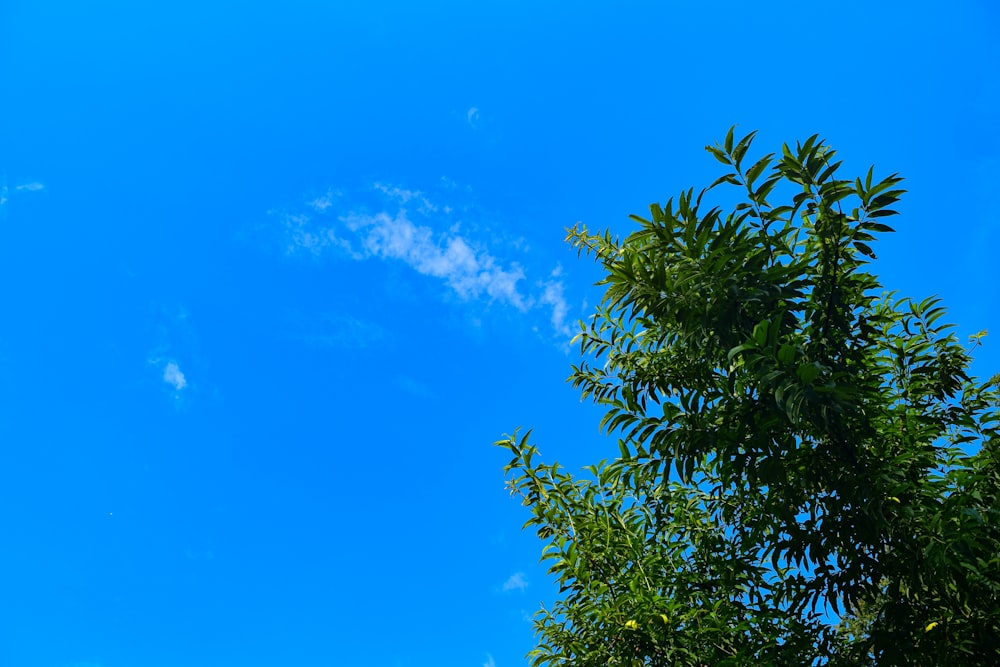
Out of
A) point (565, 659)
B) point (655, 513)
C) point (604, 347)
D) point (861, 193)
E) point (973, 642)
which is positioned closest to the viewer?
point (973, 642)

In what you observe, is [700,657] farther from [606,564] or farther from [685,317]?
[685,317]

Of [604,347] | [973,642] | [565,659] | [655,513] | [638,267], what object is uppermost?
[604,347]

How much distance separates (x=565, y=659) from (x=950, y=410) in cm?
322

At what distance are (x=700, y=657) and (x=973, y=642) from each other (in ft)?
5.19

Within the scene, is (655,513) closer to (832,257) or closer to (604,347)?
(604,347)

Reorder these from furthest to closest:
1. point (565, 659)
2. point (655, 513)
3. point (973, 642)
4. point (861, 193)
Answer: point (655, 513)
point (565, 659)
point (861, 193)
point (973, 642)

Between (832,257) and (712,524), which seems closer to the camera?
(832,257)

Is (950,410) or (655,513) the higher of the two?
(655,513)

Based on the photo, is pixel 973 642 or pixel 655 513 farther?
pixel 655 513

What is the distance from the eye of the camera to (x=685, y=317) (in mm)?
4410

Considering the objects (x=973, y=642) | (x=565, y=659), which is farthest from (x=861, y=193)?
(x=565, y=659)

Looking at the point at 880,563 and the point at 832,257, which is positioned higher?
the point at 832,257

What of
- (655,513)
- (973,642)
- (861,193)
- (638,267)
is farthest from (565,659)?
(861,193)

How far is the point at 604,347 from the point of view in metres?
5.57
